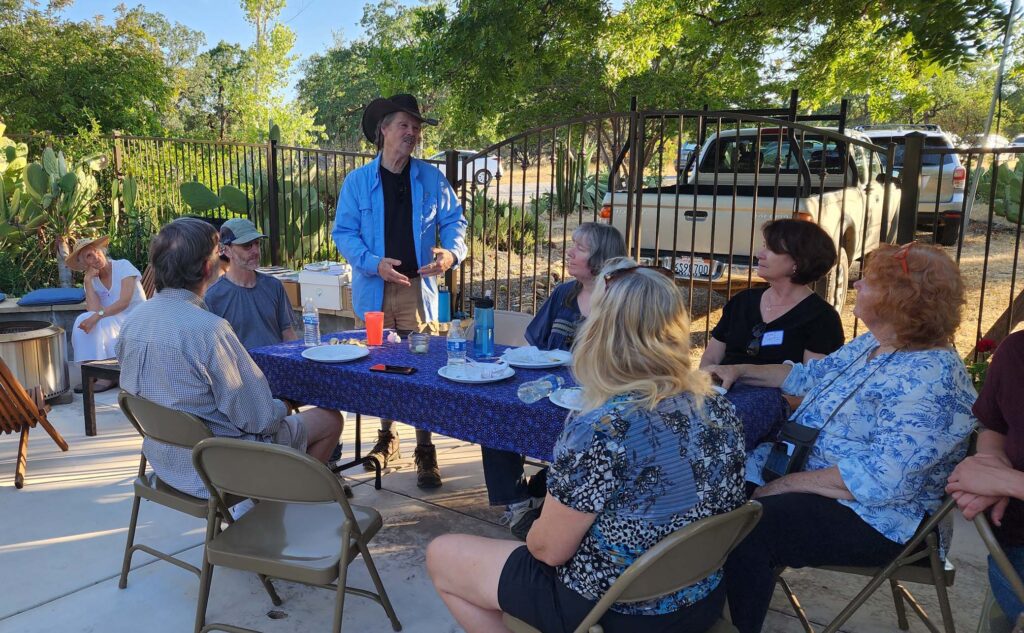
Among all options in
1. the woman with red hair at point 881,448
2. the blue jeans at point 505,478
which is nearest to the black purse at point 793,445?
the woman with red hair at point 881,448

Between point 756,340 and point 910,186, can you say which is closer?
point 756,340

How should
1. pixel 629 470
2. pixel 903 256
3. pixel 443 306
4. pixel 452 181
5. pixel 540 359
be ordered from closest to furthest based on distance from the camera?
1. pixel 629 470
2. pixel 903 256
3. pixel 540 359
4. pixel 443 306
5. pixel 452 181

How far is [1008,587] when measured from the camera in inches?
81.3

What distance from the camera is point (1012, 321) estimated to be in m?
4.37

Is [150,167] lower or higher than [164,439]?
higher

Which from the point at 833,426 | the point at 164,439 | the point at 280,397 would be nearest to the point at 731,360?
the point at 833,426

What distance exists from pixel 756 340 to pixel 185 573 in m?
2.56

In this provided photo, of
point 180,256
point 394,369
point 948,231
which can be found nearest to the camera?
point 180,256

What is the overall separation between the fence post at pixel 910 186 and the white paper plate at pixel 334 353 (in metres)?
2.92

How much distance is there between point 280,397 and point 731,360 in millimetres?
1989

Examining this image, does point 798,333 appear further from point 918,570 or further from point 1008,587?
point 1008,587

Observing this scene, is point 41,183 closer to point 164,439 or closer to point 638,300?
point 164,439

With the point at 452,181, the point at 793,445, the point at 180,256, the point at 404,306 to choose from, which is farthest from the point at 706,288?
the point at 180,256

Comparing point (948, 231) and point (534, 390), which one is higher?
point (948, 231)
